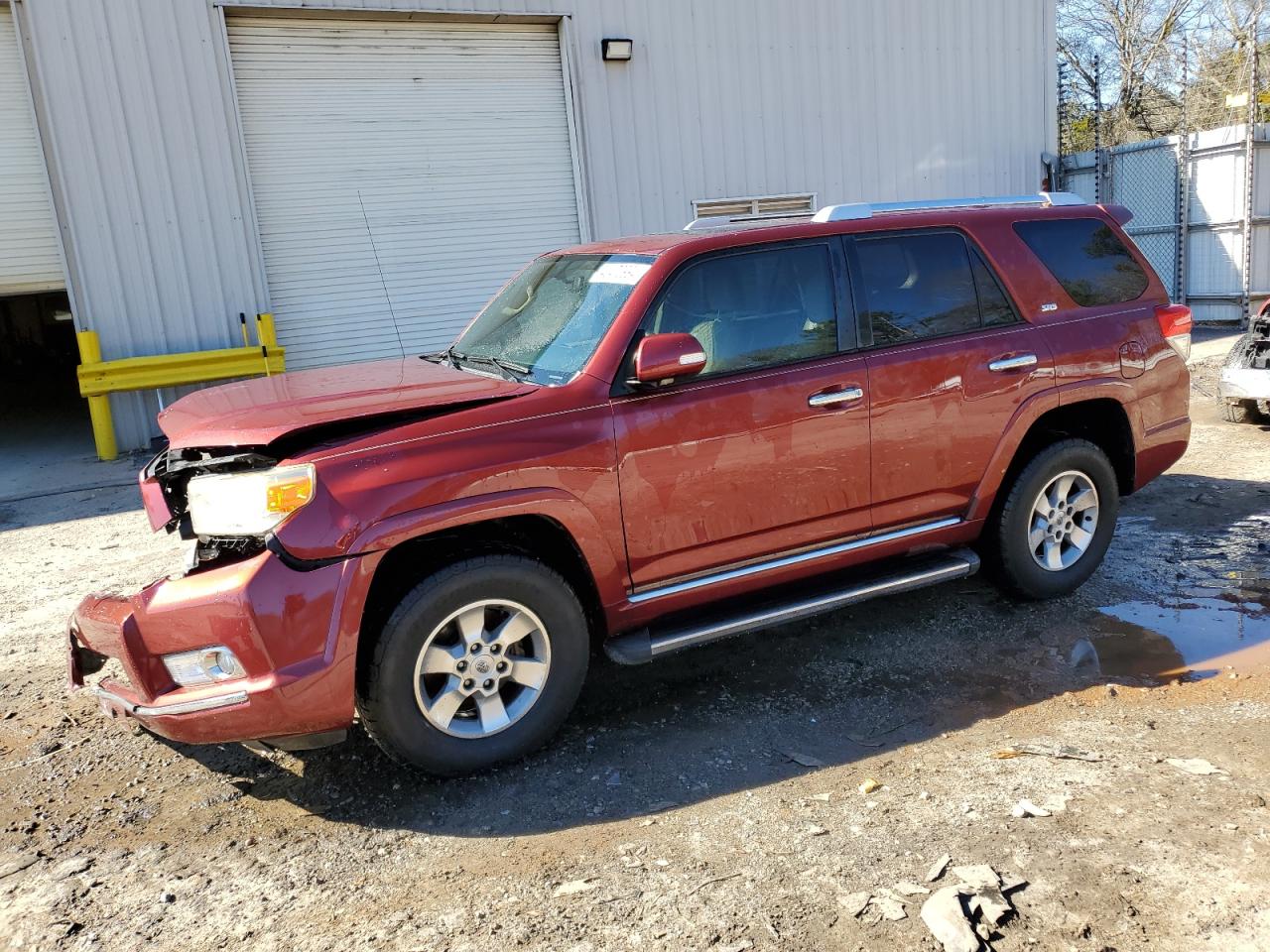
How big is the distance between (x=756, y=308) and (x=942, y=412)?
39.0 inches

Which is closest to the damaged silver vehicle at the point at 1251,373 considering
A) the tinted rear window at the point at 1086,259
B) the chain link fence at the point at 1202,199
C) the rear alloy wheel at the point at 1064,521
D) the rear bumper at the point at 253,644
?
the tinted rear window at the point at 1086,259

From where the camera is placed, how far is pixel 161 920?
2.94 meters

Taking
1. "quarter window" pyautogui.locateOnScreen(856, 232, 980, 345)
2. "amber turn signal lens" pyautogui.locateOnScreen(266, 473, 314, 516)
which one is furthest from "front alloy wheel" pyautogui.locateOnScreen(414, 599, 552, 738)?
"quarter window" pyautogui.locateOnScreen(856, 232, 980, 345)

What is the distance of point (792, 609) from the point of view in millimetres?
4055

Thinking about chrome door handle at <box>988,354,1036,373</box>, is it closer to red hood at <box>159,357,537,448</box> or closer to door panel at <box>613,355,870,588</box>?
door panel at <box>613,355,870,588</box>

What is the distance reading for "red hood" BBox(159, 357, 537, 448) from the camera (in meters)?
3.43

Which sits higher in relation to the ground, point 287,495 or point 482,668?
point 287,495

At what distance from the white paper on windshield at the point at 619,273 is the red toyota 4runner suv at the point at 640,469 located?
0.6 inches

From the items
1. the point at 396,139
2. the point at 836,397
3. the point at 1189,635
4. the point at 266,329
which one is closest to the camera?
the point at 836,397

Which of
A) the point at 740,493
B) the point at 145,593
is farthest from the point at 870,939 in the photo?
the point at 145,593

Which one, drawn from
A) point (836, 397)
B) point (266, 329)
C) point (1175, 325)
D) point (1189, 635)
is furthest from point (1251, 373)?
point (266, 329)

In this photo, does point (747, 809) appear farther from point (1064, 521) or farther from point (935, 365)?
point (1064, 521)

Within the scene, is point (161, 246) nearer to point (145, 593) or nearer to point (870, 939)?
point (145, 593)

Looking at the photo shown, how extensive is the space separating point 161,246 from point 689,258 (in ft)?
25.4
